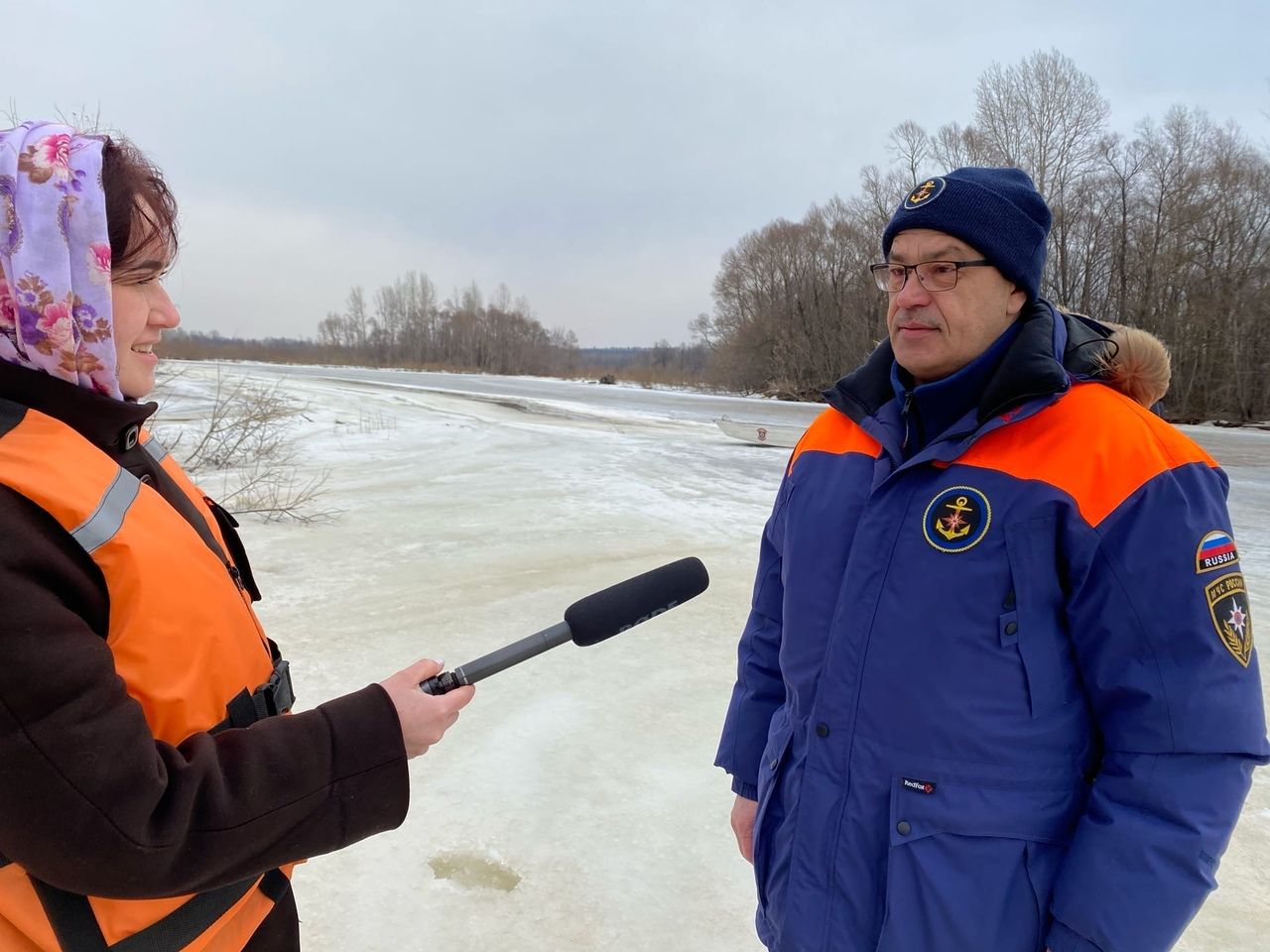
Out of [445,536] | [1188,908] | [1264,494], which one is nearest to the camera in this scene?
[1188,908]

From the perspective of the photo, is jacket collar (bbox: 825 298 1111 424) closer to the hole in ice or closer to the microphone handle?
the microphone handle

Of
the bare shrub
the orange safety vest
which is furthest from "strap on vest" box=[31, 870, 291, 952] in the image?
the bare shrub

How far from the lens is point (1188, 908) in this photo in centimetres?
133

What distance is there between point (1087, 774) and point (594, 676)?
318 cm

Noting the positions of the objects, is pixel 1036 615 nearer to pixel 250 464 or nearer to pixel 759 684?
pixel 759 684

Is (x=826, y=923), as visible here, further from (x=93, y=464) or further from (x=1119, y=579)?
(x=93, y=464)

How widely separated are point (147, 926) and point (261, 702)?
0.34 meters

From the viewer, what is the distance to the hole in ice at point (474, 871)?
2717 mm

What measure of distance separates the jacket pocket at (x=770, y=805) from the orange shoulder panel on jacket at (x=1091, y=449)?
792 mm

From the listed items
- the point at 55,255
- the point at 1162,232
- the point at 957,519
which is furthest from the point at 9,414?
the point at 1162,232

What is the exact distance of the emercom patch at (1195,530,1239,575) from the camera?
136 cm

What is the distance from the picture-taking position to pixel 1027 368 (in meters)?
1.53

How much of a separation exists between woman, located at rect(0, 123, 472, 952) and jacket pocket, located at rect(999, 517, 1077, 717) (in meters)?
A: 1.08

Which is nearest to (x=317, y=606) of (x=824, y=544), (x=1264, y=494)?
(x=824, y=544)
